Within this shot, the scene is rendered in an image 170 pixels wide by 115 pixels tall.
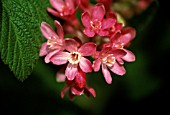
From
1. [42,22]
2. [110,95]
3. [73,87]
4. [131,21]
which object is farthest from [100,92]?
[42,22]

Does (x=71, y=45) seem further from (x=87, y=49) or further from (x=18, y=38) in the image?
(x=18, y=38)

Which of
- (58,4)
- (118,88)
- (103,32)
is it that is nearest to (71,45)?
(103,32)

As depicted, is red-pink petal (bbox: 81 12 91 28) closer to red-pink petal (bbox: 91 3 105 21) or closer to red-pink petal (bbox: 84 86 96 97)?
red-pink petal (bbox: 91 3 105 21)

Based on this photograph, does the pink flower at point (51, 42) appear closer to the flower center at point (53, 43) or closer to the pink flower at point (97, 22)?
the flower center at point (53, 43)

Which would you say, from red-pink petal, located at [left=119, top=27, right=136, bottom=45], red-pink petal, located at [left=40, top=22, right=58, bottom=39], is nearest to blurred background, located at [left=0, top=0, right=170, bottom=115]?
red-pink petal, located at [left=119, top=27, right=136, bottom=45]

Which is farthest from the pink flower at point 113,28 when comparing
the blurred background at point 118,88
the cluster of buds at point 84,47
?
the blurred background at point 118,88

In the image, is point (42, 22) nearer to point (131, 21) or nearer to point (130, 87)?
point (131, 21)

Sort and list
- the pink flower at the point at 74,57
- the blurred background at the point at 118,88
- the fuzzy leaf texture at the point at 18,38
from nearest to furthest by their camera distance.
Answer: the fuzzy leaf texture at the point at 18,38, the pink flower at the point at 74,57, the blurred background at the point at 118,88
